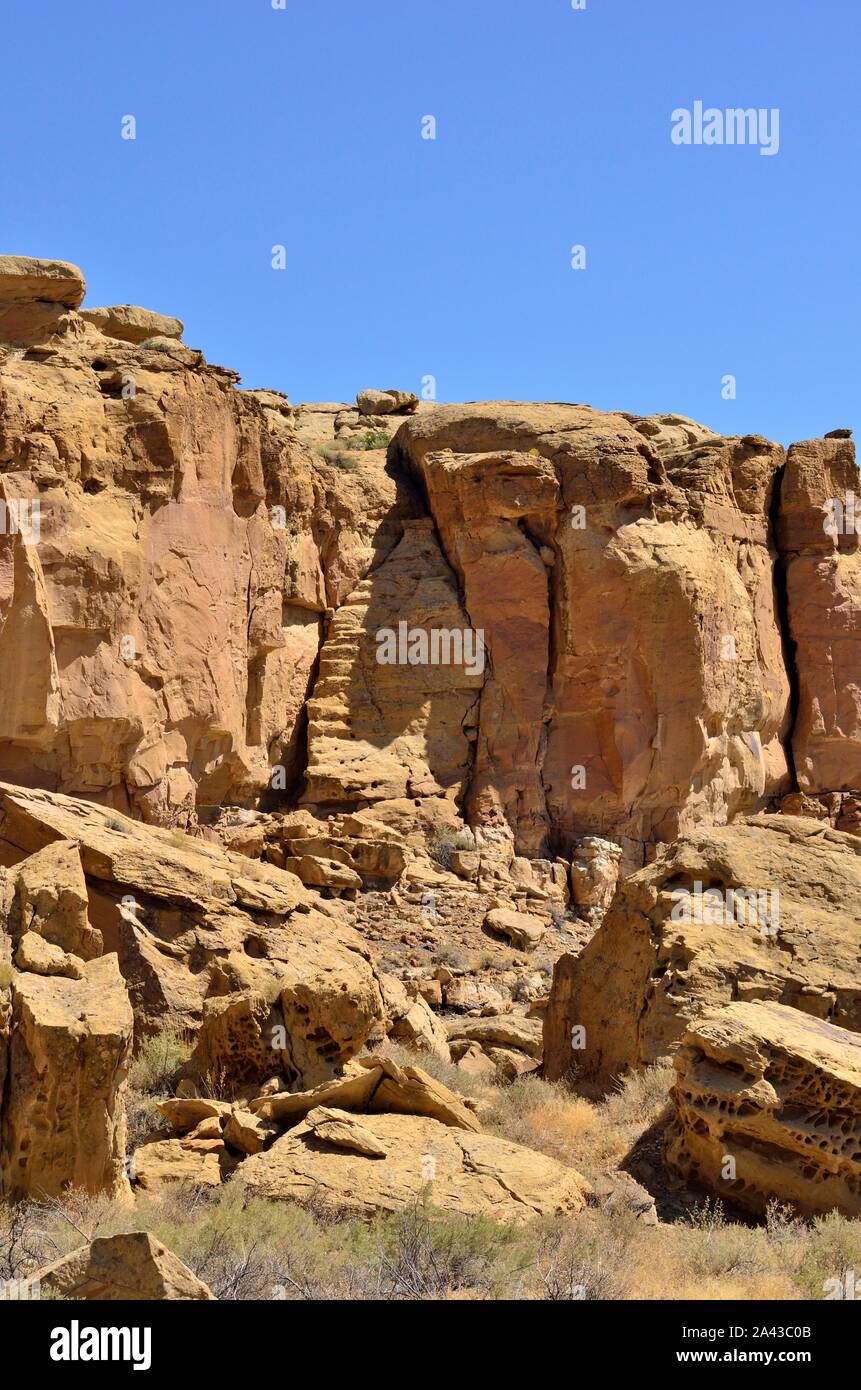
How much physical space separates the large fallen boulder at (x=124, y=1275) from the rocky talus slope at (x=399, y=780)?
23 mm

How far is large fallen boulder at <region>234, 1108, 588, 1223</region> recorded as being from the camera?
7.84 metres

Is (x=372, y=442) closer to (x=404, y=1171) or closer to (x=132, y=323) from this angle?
(x=132, y=323)

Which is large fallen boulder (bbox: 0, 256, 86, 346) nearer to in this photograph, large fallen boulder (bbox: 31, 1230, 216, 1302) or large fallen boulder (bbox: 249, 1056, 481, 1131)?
large fallen boulder (bbox: 249, 1056, 481, 1131)

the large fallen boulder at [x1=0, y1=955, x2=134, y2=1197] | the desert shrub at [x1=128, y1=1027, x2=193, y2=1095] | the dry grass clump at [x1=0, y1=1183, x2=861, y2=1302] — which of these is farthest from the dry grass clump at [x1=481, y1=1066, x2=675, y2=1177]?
the large fallen boulder at [x1=0, y1=955, x2=134, y2=1197]

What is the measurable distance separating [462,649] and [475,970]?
21.4 ft

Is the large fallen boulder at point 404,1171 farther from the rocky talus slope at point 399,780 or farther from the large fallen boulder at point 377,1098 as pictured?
the large fallen boulder at point 377,1098

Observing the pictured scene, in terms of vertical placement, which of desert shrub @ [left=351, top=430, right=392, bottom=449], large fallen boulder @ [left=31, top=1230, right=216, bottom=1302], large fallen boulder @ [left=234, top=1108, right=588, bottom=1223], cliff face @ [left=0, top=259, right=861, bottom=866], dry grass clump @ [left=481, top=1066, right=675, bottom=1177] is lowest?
dry grass clump @ [left=481, top=1066, right=675, bottom=1177]

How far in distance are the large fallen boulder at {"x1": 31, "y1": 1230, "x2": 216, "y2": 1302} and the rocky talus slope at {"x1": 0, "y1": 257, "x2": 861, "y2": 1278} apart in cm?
2

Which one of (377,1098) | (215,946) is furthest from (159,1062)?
(377,1098)

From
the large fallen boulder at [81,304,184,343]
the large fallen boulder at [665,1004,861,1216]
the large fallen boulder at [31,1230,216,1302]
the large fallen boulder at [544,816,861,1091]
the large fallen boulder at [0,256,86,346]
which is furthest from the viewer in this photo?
the large fallen boulder at [81,304,184,343]

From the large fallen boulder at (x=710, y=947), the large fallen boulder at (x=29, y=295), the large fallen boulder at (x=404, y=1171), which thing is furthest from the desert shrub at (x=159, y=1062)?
the large fallen boulder at (x=29, y=295)

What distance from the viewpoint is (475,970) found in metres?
19.3

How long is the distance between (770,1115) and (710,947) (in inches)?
101
